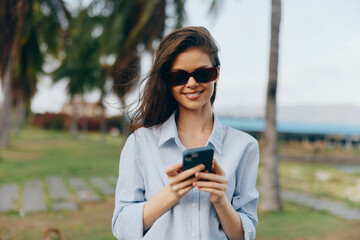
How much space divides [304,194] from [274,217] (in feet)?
7.47

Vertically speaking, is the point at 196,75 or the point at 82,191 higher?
the point at 196,75

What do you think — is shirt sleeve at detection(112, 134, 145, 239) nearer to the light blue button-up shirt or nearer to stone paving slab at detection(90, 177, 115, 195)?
the light blue button-up shirt

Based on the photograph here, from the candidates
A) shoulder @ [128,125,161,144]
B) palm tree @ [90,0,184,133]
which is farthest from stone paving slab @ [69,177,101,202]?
shoulder @ [128,125,161,144]

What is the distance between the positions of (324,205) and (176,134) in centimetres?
602

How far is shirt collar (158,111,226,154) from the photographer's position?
1.58 metres

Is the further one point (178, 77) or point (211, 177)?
point (178, 77)

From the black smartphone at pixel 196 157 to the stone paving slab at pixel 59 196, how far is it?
5.58 meters

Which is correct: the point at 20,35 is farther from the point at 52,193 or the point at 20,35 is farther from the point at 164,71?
the point at 164,71

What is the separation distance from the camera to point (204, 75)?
158cm

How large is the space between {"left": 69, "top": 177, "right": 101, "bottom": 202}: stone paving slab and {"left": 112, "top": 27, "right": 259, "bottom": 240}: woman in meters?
5.74

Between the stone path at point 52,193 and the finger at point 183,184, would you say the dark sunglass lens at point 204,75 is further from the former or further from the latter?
the stone path at point 52,193

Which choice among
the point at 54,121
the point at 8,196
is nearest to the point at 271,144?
the point at 8,196

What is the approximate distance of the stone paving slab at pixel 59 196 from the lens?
6453mm

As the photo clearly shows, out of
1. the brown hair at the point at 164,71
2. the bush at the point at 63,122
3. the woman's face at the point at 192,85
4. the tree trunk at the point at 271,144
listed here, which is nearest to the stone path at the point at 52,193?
the tree trunk at the point at 271,144
